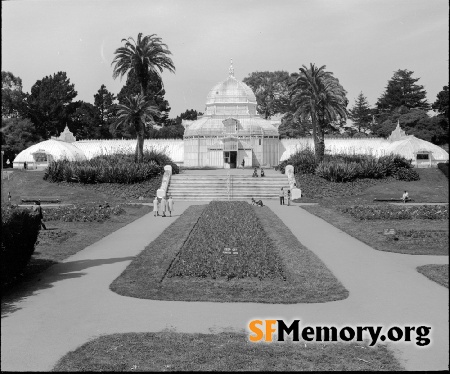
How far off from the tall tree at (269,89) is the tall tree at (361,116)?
12.0 meters

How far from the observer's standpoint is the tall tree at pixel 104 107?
98.8 m

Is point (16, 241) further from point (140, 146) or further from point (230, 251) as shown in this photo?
point (140, 146)

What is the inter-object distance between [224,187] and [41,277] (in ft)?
90.6

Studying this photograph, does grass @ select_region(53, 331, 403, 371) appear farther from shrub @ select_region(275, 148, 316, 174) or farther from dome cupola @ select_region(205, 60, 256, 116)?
dome cupola @ select_region(205, 60, 256, 116)

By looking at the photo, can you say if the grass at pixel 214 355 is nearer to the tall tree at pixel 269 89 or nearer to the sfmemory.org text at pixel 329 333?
the sfmemory.org text at pixel 329 333

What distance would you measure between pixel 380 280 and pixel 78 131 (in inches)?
3480

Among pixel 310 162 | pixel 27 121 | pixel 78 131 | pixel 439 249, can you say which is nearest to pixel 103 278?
pixel 439 249

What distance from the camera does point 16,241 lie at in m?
13.1

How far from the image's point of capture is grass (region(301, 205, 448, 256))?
18.5 meters

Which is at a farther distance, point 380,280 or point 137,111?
point 137,111

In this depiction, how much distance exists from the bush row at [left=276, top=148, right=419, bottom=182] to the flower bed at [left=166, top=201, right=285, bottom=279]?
59.1 ft

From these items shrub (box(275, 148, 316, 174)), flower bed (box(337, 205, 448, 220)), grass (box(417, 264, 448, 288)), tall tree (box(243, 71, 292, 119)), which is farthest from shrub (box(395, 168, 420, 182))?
tall tree (box(243, 71, 292, 119))

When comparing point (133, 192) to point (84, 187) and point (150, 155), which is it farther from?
point (150, 155)

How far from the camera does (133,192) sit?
40312 millimetres
